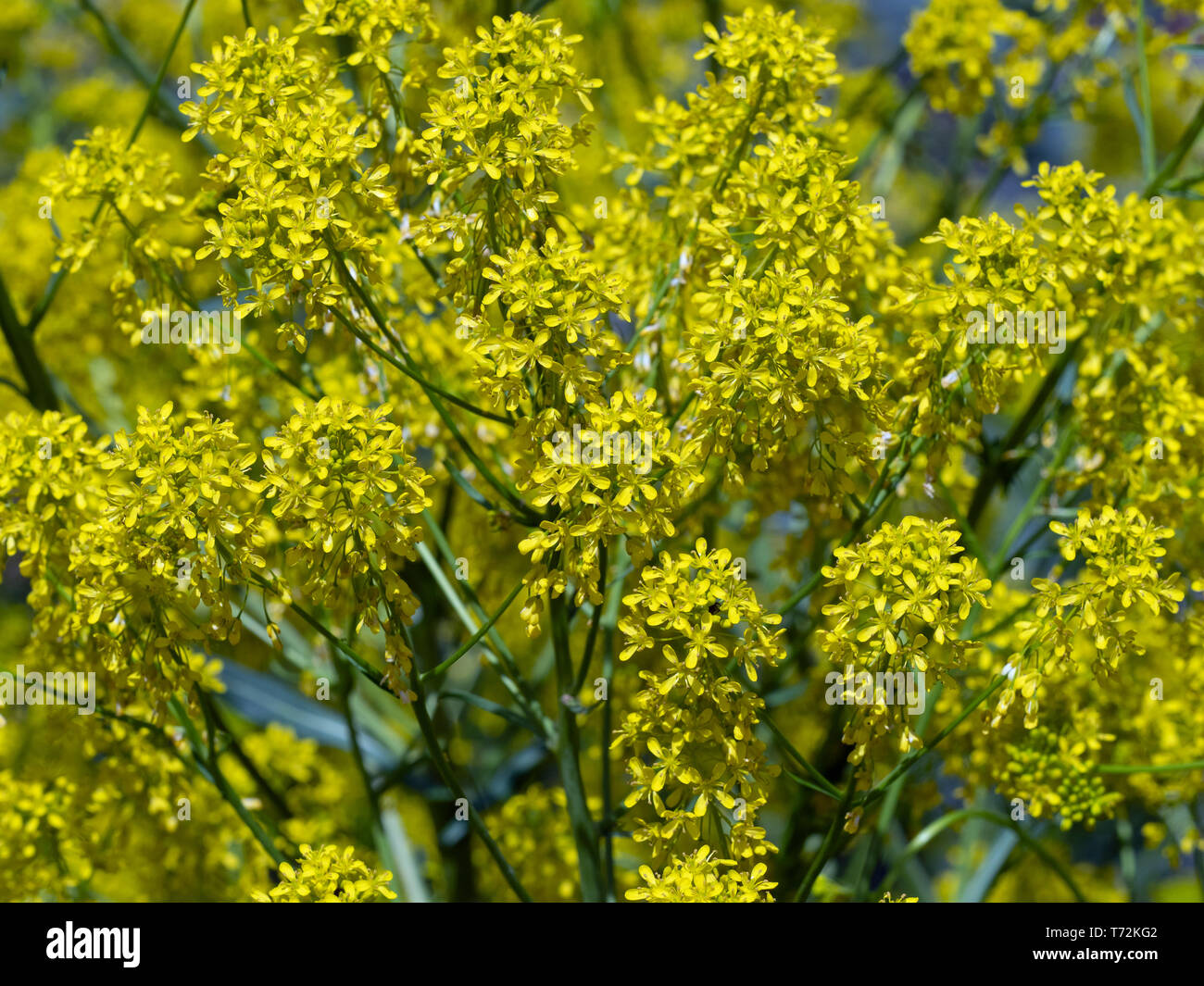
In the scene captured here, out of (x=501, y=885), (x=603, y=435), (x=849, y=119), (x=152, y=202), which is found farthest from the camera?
(x=849, y=119)

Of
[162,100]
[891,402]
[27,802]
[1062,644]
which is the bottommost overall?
[27,802]

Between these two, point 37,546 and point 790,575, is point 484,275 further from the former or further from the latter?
point 790,575

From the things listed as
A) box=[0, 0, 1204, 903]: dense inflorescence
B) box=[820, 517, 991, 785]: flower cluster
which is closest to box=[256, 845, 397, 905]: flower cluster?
box=[0, 0, 1204, 903]: dense inflorescence

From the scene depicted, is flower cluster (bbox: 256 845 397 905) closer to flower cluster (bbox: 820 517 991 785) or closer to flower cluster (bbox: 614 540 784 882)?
flower cluster (bbox: 614 540 784 882)

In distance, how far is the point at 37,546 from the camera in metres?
1.63

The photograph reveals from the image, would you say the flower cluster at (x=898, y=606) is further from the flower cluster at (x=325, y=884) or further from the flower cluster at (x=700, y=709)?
the flower cluster at (x=325, y=884)

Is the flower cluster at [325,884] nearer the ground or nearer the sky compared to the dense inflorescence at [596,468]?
nearer the ground

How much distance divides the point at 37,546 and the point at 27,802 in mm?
591

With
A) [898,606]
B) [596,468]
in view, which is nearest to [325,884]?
[596,468]

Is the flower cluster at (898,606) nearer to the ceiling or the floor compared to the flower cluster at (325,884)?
nearer to the ceiling

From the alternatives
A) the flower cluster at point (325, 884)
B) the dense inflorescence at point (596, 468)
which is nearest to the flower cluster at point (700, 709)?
the dense inflorescence at point (596, 468)

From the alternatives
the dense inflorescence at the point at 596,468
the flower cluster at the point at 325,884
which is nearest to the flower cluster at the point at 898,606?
the dense inflorescence at the point at 596,468

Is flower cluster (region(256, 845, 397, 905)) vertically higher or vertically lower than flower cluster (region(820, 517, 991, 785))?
lower
